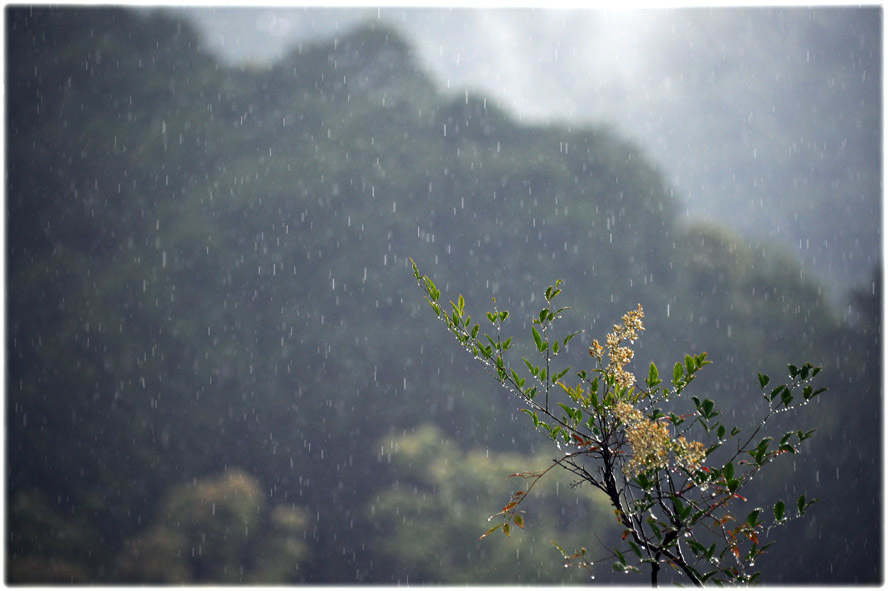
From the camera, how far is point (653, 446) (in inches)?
35.2

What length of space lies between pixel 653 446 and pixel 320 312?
27.8ft

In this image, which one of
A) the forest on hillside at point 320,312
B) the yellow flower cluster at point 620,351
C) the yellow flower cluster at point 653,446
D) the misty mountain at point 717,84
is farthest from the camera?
the misty mountain at point 717,84

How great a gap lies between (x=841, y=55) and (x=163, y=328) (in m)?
12.9

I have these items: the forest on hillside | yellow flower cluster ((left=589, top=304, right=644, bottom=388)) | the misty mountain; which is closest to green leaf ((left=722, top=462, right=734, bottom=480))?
yellow flower cluster ((left=589, top=304, right=644, bottom=388))

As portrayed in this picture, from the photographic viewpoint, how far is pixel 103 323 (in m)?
8.96

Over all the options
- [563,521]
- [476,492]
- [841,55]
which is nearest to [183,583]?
[476,492]

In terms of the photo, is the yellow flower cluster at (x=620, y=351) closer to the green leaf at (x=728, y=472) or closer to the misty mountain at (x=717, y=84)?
the green leaf at (x=728, y=472)

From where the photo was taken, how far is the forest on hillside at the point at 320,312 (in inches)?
297

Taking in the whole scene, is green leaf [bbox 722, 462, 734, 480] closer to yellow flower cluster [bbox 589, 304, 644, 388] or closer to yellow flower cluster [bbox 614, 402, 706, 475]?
yellow flower cluster [bbox 614, 402, 706, 475]

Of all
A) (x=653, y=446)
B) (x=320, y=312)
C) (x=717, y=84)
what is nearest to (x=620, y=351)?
(x=653, y=446)

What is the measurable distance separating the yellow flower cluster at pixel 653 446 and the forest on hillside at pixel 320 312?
6.34 m

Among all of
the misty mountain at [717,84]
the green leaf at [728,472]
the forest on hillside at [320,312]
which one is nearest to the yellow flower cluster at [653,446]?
the green leaf at [728,472]

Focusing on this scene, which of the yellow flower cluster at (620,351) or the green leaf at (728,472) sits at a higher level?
the yellow flower cluster at (620,351)

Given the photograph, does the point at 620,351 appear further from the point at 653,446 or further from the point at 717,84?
the point at 717,84
